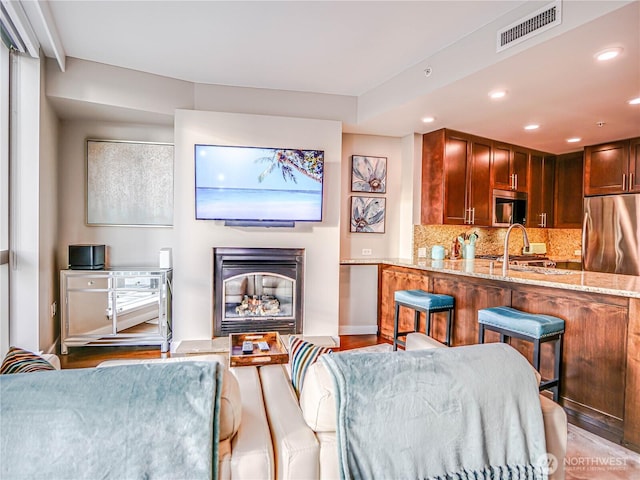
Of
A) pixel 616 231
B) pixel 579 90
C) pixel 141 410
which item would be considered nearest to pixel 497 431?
pixel 141 410

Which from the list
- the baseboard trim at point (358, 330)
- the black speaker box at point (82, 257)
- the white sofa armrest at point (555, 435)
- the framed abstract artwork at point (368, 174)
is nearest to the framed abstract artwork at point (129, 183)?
the black speaker box at point (82, 257)

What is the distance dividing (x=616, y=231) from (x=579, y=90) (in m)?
2.53

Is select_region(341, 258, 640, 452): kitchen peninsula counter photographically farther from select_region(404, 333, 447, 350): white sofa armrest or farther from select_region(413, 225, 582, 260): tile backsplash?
select_region(413, 225, 582, 260): tile backsplash

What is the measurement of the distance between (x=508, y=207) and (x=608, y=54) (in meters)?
2.84

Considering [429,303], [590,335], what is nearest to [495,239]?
[429,303]

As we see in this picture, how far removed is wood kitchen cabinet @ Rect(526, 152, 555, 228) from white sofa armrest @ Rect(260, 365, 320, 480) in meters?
5.28

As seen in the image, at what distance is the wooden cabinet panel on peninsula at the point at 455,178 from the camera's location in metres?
4.39

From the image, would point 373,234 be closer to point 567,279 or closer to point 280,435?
point 567,279

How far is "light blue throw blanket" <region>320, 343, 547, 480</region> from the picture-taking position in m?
1.05

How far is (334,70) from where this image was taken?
3.56m

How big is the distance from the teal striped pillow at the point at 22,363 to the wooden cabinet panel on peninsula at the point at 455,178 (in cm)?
393

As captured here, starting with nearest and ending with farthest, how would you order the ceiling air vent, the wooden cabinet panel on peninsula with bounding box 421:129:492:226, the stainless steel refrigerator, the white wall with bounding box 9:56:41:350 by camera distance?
the ceiling air vent
the white wall with bounding box 9:56:41:350
the wooden cabinet panel on peninsula with bounding box 421:129:492:226
the stainless steel refrigerator

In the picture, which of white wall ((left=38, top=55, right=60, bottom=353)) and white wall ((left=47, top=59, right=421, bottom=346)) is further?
white wall ((left=47, top=59, right=421, bottom=346))

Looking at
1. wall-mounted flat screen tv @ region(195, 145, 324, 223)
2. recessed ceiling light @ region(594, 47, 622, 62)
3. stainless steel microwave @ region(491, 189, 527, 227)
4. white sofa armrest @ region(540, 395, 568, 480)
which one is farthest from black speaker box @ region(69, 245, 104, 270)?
stainless steel microwave @ region(491, 189, 527, 227)
